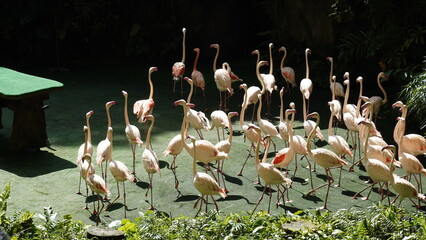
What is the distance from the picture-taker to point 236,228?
4.43 meters

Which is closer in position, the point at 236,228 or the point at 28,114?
the point at 236,228

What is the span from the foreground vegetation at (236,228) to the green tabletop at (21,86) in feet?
7.30

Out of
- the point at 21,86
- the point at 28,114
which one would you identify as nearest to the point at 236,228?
the point at 28,114

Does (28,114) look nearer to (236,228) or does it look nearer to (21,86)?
(21,86)

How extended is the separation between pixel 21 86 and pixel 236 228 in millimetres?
3500

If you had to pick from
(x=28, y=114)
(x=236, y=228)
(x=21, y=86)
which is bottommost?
(x=236, y=228)

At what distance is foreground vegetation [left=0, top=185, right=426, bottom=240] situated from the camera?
14.3 feet

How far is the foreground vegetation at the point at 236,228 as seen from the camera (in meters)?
4.36

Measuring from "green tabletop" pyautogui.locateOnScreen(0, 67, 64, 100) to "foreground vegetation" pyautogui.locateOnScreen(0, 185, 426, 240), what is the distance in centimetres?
223

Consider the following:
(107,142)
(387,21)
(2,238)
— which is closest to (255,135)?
(107,142)

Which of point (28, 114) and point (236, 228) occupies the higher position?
point (28, 114)

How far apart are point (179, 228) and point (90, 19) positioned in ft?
27.6

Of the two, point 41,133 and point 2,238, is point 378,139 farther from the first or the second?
point 2,238

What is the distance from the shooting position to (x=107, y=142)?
229 inches
